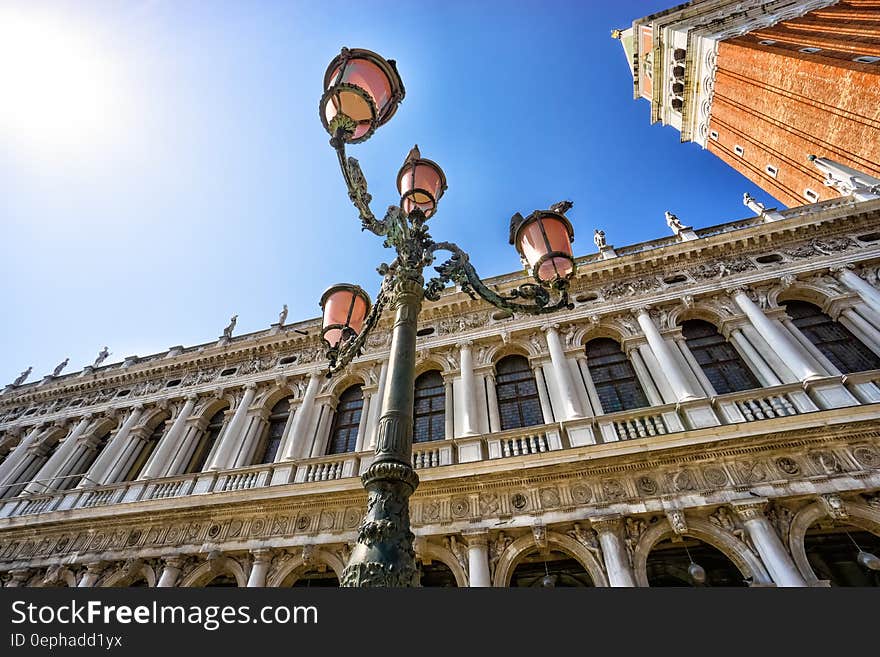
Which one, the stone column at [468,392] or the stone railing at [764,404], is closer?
the stone railing at [764,404]

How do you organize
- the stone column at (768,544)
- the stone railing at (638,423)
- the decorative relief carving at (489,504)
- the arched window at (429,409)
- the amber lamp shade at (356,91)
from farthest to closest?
the arched window at (429,409) < the stone railing at (638,423) < the decorative relief carving at (489,504) < the stone column at (768,544) < the amber lamp shade at (356,91)

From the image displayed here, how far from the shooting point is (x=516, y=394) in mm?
10727

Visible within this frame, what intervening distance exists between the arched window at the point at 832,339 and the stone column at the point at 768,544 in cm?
456

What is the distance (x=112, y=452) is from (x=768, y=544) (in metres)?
16.2

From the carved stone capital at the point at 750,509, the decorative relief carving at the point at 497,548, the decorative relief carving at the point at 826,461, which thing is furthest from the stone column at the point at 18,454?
the decorative relief carving at the point at 826,461

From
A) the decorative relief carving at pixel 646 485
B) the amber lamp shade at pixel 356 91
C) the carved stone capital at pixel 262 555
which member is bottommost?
the carved stone capital at pixel 262 555

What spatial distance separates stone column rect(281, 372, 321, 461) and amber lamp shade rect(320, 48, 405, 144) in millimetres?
8445

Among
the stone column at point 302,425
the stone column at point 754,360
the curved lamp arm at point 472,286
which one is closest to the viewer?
the curved lamp arm at point 472,286

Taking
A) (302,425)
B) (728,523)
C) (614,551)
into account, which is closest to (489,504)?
(614,551)

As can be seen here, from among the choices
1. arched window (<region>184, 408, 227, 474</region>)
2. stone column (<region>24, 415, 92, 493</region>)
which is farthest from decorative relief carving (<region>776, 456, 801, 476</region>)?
stone column (<region>24, 415, 92, 493</region>)

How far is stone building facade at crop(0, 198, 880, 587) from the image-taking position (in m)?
7.04

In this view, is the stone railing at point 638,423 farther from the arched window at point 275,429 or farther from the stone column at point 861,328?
the arched window at point 275,429

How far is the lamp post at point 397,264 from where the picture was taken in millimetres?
3045

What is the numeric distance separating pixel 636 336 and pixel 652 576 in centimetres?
522
